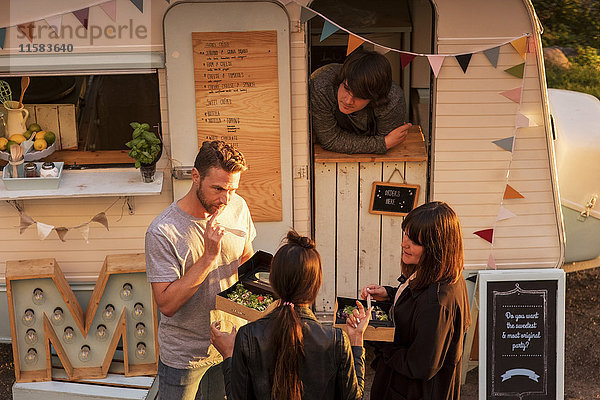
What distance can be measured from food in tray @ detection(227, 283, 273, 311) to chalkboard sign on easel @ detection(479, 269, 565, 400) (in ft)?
6.30

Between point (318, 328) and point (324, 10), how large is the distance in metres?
4.12

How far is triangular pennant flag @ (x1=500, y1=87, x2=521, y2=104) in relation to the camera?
17.1ft

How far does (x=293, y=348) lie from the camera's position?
10.1ft

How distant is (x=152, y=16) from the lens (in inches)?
197

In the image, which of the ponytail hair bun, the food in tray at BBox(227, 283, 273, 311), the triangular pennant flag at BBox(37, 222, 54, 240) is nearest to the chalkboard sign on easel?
the food in tray at BBox(227, 283, 273, 311)

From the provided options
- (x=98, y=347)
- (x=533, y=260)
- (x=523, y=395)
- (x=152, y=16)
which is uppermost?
(x=152, y=16)

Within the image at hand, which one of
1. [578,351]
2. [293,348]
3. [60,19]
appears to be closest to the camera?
[293,348]

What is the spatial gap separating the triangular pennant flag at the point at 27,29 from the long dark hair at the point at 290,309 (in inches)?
108

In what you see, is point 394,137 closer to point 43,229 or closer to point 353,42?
point 353,42

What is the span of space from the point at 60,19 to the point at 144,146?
934 millimetres

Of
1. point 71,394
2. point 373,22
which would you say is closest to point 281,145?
point 373,22

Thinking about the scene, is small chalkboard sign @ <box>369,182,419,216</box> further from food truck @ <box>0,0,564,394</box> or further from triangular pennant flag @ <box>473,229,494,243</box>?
triangular pennant flag @ <box>473,229,494,243</box>

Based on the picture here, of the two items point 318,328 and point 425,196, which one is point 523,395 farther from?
point 318,328

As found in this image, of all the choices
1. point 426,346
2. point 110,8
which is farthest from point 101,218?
point 426,346
